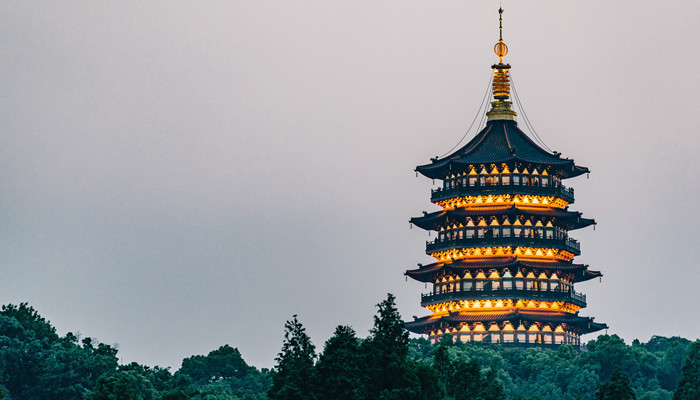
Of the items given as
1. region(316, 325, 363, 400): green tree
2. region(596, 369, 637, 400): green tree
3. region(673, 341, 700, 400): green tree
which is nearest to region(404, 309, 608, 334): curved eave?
region(673, 341, 700, 400): green tree

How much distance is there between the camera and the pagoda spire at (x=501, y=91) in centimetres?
17262

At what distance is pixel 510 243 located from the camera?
16625cm

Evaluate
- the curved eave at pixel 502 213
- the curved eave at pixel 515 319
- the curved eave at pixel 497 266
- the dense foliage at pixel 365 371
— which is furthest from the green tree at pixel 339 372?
the curved eave at pixel 502 213

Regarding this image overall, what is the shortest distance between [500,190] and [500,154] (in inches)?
147

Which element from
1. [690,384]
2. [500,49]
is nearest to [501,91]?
[500,49]

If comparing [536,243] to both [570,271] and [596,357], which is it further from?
[596,357]

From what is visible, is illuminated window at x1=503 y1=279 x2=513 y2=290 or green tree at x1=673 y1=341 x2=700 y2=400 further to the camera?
illuminated window at x1=503 y1=279 x2=513 y2=290

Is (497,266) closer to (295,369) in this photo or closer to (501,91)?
(501,91)

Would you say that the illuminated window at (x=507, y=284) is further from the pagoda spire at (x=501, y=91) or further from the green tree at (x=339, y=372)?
the green tree at (x=339, y=372)

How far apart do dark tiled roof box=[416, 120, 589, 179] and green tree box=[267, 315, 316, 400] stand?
67085 mm

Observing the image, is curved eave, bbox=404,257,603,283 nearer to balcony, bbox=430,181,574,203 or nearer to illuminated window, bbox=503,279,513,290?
illuminated window, bbox=503,279,513,290

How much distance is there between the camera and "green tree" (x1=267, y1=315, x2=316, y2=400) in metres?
97.3

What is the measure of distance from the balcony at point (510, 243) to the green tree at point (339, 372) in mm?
68482

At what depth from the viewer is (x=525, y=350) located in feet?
514
